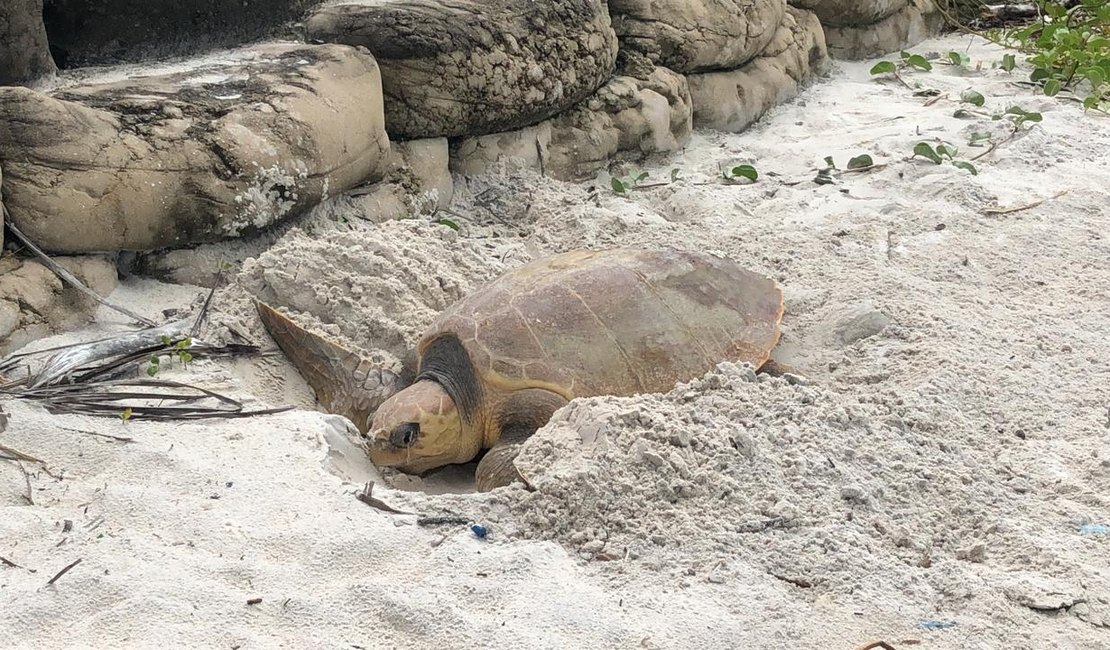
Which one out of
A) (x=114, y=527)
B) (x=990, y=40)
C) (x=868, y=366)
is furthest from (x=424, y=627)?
(x=990, y=40)

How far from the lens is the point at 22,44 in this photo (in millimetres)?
3062

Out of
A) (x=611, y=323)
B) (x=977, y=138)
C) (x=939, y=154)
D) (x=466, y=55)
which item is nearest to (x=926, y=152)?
(x=939, y=154)

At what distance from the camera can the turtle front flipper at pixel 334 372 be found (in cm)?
274

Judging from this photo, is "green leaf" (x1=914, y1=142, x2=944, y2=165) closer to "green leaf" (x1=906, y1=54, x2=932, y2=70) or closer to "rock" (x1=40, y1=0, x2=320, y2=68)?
"green leaf" (x1=906, y1=54, x2=932, y2=70)

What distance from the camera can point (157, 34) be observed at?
11.8ft

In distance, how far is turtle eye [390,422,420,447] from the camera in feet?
8.11

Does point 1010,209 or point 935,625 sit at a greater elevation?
point 935,625

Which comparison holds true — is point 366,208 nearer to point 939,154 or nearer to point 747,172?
point 747,172

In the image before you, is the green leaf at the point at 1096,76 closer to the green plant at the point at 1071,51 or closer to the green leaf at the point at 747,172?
the green plant at the point at 1071,51

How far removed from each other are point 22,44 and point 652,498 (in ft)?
7.53

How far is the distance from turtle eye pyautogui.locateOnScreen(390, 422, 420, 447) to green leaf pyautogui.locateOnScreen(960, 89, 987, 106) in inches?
138

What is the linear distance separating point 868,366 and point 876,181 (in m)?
1.51

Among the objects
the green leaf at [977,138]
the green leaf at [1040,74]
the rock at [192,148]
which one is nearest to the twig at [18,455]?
the rock at [192,148]

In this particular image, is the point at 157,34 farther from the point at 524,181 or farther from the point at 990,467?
the point at 990,467
